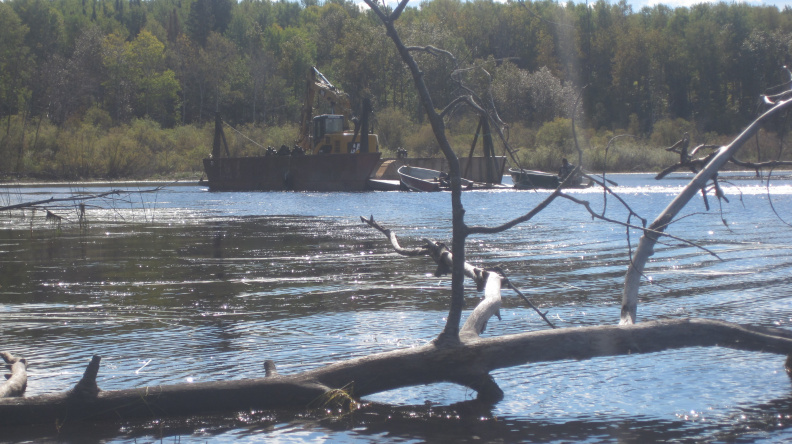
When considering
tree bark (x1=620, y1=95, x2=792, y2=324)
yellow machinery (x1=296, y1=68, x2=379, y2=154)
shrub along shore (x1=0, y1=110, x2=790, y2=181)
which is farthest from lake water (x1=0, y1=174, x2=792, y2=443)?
shrub along shore (x1=0, y1=110, x2=790, y2=181)

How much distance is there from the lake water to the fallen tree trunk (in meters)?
0.16

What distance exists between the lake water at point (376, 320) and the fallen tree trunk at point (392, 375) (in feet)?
0.51

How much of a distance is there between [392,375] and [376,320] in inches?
132

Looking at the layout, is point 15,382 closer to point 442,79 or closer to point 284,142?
point 442,79

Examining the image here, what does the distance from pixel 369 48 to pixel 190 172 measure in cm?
2180

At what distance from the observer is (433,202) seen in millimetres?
33562

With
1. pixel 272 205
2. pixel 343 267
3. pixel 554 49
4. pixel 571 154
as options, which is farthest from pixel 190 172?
pixel 343 267

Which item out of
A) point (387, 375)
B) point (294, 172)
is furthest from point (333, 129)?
point (387, 375)

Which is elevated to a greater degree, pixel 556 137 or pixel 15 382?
pixel 556 137

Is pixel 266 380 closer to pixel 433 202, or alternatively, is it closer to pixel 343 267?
pixel 343 267

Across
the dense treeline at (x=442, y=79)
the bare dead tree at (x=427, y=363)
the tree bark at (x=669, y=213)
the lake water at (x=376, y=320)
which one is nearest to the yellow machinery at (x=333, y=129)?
the dense treeline at (x=442, y=79)

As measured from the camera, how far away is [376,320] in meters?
9.11

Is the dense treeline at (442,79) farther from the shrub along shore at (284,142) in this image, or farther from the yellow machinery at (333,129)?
the yellow machinery at (333,129)

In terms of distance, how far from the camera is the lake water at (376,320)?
5.66 metres
